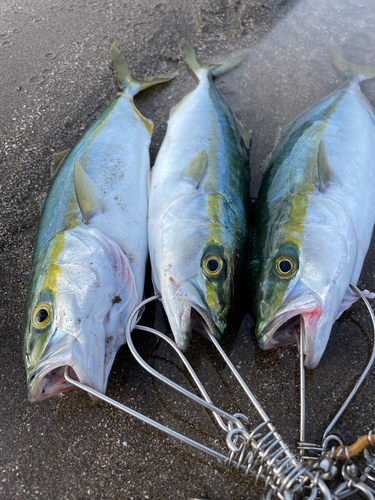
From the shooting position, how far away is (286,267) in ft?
6.97

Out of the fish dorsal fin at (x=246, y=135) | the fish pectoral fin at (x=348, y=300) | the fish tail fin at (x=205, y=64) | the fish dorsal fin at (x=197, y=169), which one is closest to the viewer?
the fish pectoral fin at (x=348, y=300)

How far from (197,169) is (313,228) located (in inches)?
36.7

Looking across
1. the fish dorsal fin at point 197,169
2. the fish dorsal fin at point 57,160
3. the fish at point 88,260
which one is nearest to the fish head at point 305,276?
the fish dorsal fin at point 197,169

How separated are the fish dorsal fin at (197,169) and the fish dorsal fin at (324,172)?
81cm

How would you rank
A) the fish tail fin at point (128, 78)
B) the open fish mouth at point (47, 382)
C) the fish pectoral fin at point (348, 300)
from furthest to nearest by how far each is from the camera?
the fish tail fin at point (128, 78) → the fish pectoral fin at point (348, 300) → the open fish mouth at point (47, 382)

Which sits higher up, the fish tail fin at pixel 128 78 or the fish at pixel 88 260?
the fish tail fin at pixel 128 78

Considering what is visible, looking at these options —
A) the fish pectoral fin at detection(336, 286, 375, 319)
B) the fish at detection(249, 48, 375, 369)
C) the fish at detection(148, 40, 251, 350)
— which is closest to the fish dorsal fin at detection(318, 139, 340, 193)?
the fish at detection(249, 48, 375, 369)

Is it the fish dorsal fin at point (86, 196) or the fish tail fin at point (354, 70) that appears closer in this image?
the fish dorsal fin at point (86, 196)

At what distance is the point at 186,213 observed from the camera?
2.44 metres

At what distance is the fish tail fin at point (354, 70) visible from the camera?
12.3ft

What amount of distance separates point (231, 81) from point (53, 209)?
2.55 m

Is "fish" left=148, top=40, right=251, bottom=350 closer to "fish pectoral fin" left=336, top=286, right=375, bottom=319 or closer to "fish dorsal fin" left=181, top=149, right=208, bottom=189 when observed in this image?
"fish dorsal fin" left=181, top=149, right=208, bottom=189

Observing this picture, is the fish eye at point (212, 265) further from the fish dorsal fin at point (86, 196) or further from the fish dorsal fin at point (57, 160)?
the fish dorsal fin at point (57, 160)

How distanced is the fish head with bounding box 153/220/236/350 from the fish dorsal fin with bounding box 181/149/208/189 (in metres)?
0.40
